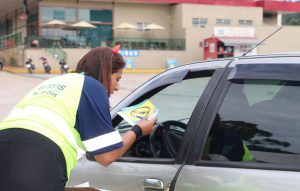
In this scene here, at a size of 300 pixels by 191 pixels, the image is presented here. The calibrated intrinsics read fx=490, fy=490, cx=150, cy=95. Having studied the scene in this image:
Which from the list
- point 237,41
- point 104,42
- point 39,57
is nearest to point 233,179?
point 39,57

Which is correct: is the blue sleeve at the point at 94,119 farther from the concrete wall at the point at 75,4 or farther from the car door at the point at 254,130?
the concrete wall at the point at 75,4

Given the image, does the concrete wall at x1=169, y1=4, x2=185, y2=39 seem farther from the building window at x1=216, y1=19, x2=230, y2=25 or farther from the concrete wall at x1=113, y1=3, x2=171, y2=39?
the building window at x1=216, y1=19, x2=230, y2=25

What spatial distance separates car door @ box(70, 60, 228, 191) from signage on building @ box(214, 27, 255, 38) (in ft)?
114

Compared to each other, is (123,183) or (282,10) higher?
(282,10)

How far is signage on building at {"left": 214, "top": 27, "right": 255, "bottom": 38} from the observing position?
3738cm

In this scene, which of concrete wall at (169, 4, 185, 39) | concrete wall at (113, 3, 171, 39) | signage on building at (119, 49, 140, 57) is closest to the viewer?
signage on building at (119, 49, 140, 57)

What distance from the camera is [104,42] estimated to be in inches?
1395

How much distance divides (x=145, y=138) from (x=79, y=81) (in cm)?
92

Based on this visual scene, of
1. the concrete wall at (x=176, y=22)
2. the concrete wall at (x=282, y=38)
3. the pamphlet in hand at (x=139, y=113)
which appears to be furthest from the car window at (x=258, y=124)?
the concrete wall at (x=282, y=38)

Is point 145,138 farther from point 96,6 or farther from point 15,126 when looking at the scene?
point 96,6

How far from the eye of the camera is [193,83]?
2.97 meters

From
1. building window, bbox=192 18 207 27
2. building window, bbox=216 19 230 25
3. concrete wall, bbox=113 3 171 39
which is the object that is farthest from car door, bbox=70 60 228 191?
building window, bbox=216 19 230 25

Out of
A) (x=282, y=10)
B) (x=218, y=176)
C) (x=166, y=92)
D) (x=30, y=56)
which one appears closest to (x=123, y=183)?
(x=218, y=176)

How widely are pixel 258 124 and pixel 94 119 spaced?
79cm
